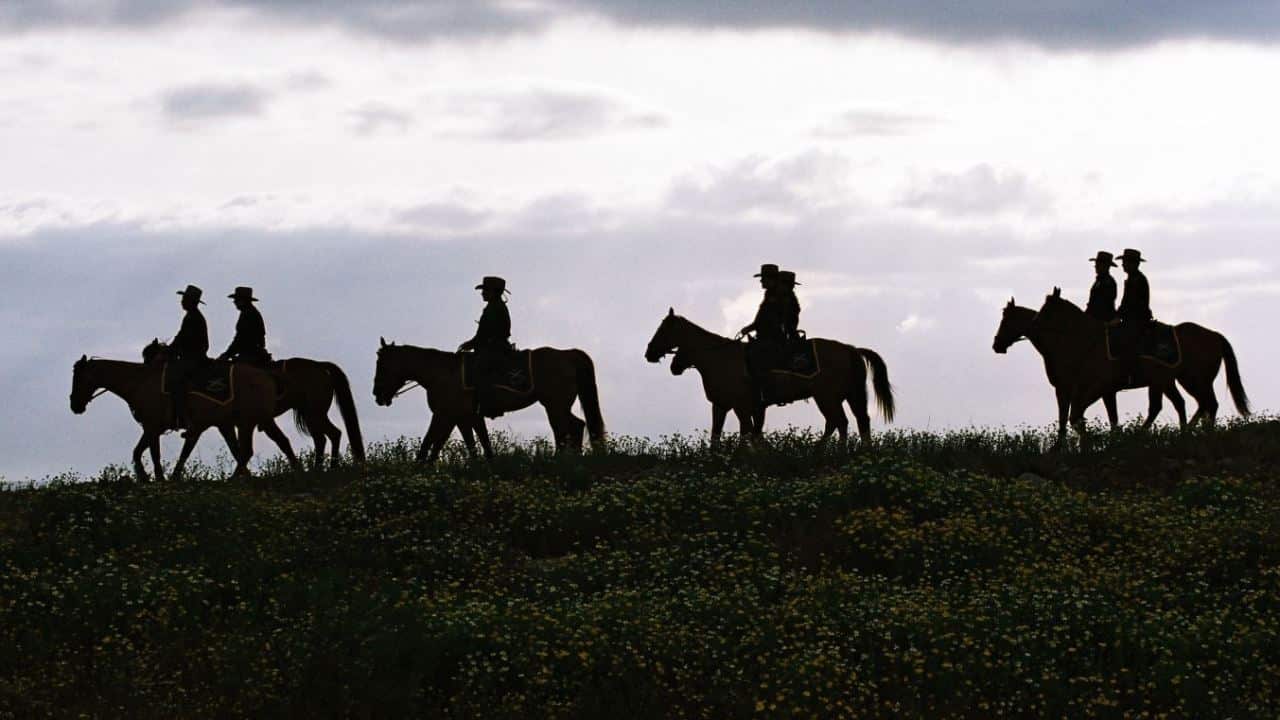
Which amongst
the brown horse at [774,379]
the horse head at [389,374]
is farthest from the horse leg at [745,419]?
the horse head at [389,374]

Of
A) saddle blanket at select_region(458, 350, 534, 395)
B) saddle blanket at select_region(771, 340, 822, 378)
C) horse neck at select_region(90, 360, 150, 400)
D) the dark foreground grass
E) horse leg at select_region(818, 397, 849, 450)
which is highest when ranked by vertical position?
horse neck at select_region(90, 360, 150, 400)

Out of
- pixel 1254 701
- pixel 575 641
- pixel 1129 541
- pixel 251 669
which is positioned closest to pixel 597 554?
pixel 575 641

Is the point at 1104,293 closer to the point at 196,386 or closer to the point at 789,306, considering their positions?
the point at 789,306

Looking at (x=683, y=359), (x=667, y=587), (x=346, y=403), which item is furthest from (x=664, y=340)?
(x=667, y=587)

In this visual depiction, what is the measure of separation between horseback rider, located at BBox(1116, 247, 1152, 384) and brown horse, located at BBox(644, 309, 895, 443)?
3.98 m

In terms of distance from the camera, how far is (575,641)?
15.9 meters

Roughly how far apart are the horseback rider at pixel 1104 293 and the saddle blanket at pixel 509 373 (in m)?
9.37

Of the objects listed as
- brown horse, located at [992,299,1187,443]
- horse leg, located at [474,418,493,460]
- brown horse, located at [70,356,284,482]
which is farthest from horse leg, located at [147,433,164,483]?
brown horse, located at [992,299,1187,443]

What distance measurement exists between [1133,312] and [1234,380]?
259cm

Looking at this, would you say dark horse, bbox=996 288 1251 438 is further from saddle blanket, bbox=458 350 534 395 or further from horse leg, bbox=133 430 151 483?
horse leg, bbox=133 430 151 483

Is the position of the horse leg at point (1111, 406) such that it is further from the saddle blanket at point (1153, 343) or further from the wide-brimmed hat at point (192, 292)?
the wide-brimmed hat at point (192, 292)

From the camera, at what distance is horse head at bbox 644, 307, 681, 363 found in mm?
28391

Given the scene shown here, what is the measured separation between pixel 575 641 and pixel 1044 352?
47.3 feet

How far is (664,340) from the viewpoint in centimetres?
2842
